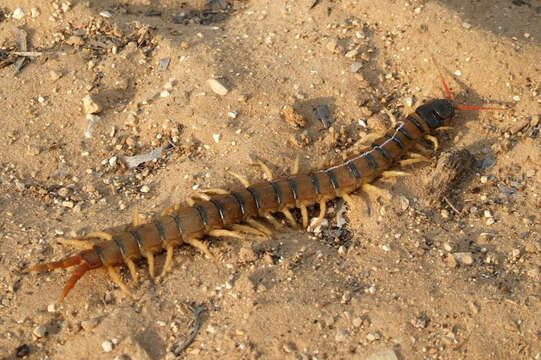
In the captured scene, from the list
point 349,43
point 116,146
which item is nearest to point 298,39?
point 349,43

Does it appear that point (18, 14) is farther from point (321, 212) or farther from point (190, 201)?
point (321, 212)

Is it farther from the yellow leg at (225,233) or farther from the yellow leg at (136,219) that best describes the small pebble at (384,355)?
the yellow leg at (136,219)

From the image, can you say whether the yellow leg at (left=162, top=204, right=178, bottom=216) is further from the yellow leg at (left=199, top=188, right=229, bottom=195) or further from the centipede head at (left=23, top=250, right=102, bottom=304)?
the centipede head at (left=23, top=250, right=102, bottom=304)

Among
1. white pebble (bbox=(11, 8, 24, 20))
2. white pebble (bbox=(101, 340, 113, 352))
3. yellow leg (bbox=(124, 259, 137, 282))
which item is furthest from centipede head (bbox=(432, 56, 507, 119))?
white pebble (bbox=(11, 8, 24, 20))

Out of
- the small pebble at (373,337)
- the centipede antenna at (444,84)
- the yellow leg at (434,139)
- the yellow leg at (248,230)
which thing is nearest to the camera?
the small pebble at (373,337)

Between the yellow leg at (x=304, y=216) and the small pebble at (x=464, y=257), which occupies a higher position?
the small pebble at (x=464, y=257)

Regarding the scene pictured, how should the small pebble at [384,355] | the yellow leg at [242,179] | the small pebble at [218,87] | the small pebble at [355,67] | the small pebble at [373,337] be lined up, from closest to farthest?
the small pebble at [384,355]
the small pebble at [373,337]
the yellow leg at [242,179]
the small pebble at [218,87]
the small pebble at [355,67]

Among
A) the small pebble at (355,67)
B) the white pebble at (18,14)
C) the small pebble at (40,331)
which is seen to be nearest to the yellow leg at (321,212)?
the small pebble at (355,67)
